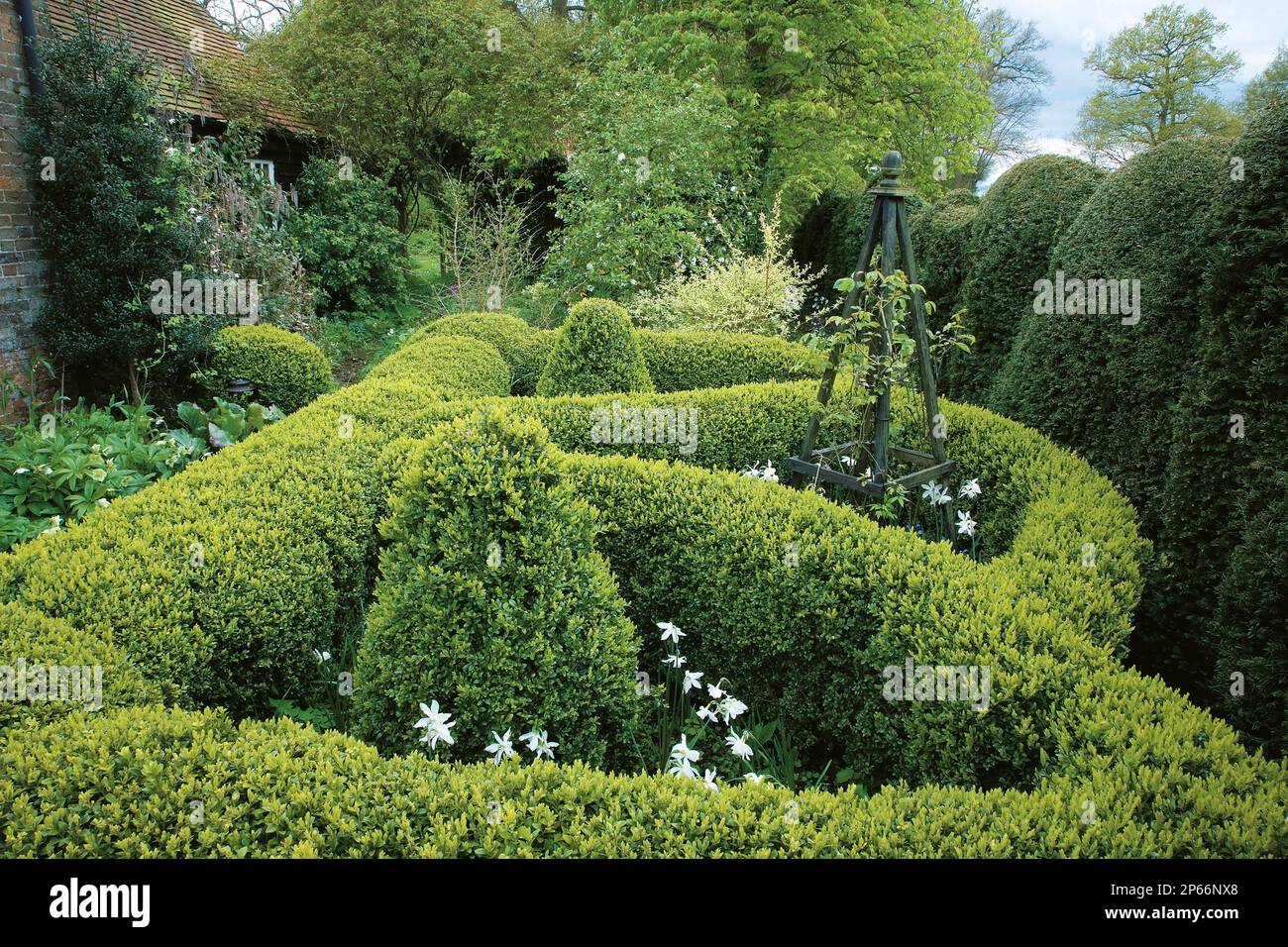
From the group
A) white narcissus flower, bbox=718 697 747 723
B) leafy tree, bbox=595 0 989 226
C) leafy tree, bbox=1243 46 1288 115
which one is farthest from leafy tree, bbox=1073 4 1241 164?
white narcissus flower, bbox=718 697 747 723

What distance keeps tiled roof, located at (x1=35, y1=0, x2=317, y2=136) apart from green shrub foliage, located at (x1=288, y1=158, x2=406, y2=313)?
1.40 metres

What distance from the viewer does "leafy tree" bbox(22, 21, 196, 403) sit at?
677 cm

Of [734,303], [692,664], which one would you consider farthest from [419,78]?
[692,664]

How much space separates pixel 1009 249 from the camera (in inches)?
242

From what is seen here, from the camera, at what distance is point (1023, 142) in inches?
1180

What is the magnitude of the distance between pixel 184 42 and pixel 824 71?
10.9m

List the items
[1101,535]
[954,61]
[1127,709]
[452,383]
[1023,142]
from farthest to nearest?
[1023,142] → [954,61] → [452,383] → [1101,535] → [1127,709]

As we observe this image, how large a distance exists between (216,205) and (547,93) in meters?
9.96

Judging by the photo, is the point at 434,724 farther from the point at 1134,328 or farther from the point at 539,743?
the point at 1134,328

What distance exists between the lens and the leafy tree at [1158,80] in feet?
87.2

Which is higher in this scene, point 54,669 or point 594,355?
point 594,355

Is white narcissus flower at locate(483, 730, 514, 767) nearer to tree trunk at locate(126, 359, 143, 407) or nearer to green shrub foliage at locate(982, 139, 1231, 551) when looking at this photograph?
green shrub foliage at locate(982, 139, 1231, 551)

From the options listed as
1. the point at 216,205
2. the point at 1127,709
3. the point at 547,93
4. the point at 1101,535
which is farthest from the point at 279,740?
the point at 547,93

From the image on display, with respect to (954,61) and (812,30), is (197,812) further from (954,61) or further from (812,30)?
(954,61)
